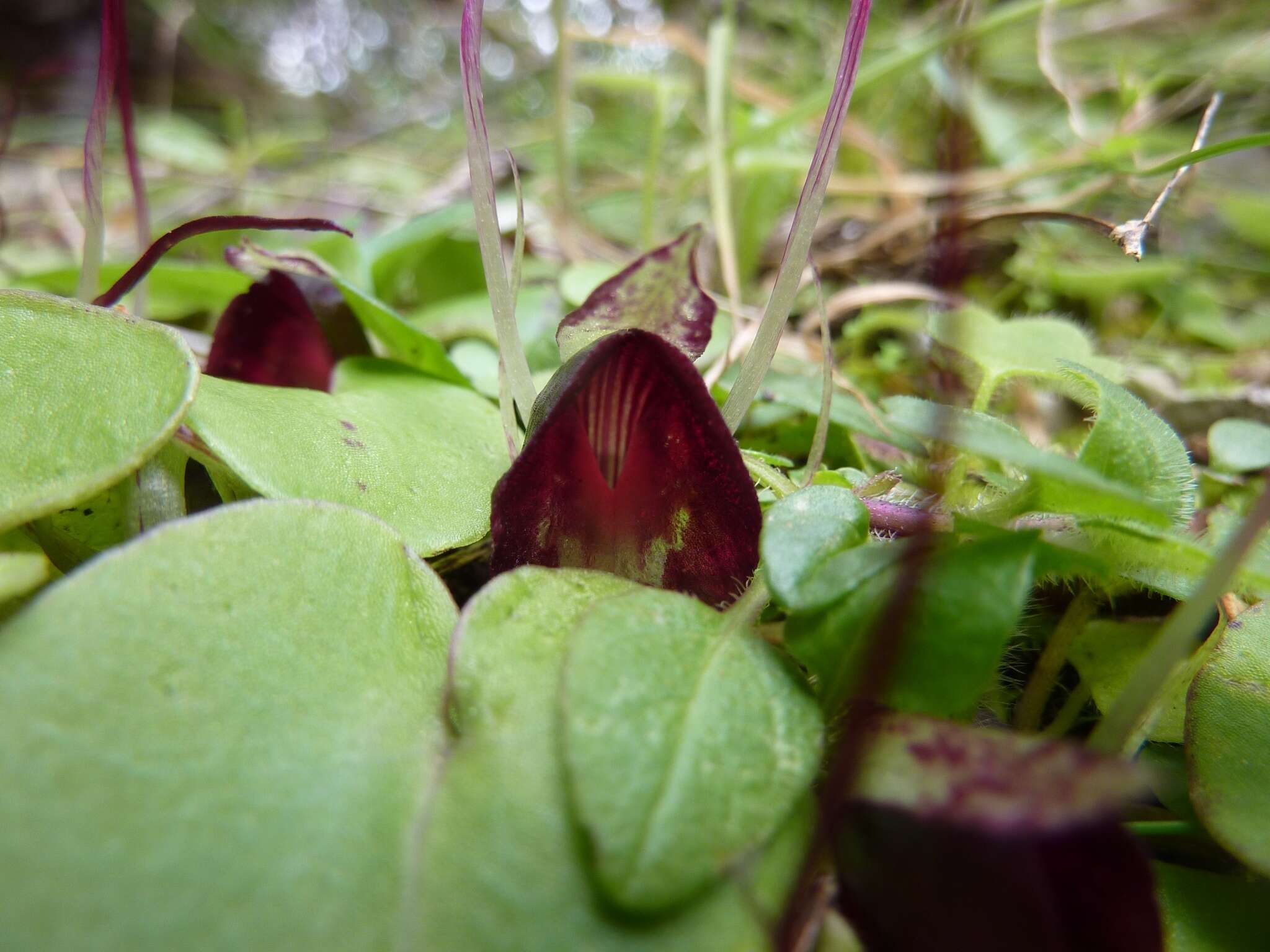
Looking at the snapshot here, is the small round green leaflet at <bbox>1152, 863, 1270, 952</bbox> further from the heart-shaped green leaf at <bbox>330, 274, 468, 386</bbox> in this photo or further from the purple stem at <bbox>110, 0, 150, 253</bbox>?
the purple stem at <bbox>110, 0, 150, 253</bbox>

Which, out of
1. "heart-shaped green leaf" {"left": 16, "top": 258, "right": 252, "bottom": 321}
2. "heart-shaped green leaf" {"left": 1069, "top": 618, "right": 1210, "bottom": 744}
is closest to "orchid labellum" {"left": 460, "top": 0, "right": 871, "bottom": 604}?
"heart-shaped green leaf" {"left": 1069, "top": 618, "right": 1210, "bottom": 744}

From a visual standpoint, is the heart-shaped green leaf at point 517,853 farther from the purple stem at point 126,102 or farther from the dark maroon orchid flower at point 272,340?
the purple stem at point 126,102

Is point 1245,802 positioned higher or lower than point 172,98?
lower

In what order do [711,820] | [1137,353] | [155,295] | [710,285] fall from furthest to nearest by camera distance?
[710,285] → [1137,353] → [155,295] → [711,820]

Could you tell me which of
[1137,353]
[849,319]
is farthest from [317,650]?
[1137,353]

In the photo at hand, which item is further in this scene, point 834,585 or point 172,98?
point 172,98

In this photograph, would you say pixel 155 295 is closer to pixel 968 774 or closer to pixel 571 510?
pixel 571 510

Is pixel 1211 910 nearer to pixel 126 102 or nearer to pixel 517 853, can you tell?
pixel 517 853

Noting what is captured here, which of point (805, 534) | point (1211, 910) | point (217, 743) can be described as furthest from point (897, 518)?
point (217, 743)

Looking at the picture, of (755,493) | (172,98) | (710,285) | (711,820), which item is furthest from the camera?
(172,98)
